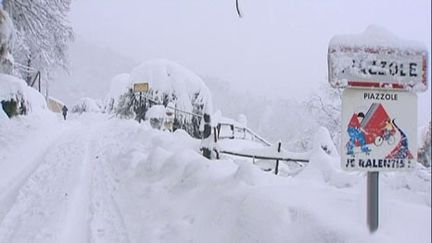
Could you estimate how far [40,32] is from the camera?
18.0 m

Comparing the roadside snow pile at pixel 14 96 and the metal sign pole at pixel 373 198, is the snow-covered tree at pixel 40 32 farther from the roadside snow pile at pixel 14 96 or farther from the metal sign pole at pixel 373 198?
the metal sign pole at pixel 373 198

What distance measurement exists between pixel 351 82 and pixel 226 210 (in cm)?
267

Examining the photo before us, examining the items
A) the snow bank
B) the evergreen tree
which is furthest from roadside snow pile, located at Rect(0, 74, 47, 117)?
the evergreen tree

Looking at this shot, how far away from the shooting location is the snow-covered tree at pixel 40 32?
16.8 meters

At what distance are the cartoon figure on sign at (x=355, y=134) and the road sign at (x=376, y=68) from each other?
187 mm

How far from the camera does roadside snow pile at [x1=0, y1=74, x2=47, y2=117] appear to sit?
1648 centimetres

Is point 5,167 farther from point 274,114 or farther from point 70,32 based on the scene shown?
point 274,114

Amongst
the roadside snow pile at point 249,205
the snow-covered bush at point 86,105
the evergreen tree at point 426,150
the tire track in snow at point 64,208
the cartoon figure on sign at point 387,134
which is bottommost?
the tire track in snow at point 64,208

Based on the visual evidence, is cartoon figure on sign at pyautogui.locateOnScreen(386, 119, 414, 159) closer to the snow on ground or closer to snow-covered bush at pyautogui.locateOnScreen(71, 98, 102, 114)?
the snow on ground

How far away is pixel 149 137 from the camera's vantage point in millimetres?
13320

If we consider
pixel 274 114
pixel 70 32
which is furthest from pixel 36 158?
pixel 274 114

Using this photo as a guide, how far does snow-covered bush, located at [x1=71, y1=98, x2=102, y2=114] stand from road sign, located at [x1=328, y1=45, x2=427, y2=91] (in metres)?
39.5

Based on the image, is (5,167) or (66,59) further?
(66,59)

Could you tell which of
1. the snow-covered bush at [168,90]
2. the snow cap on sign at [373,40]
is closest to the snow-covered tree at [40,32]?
the snow-covered bush at [168,90]
